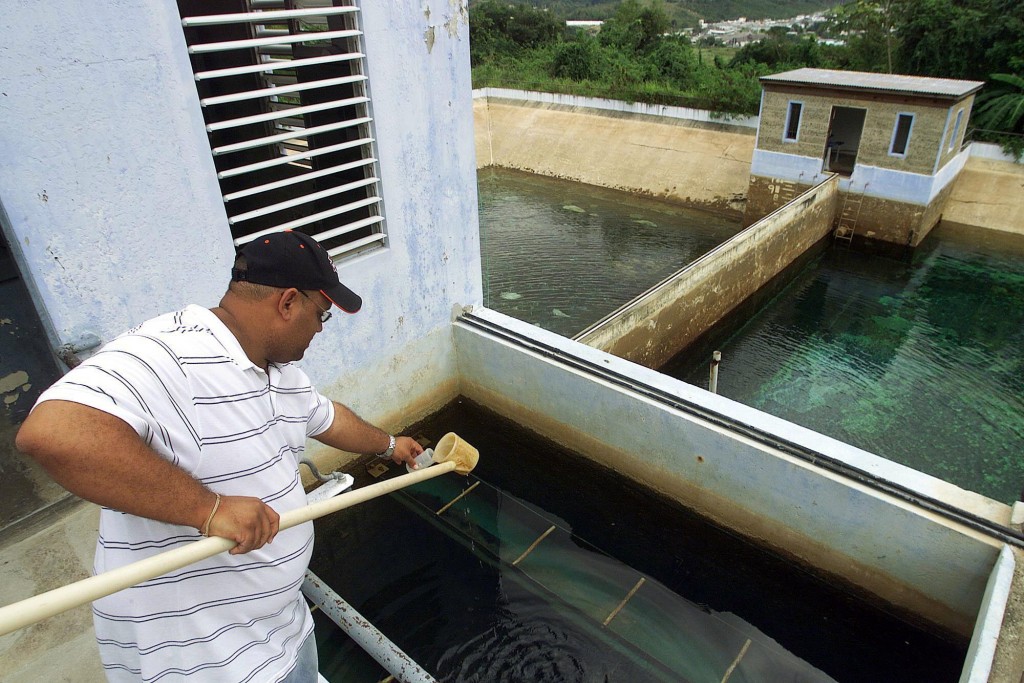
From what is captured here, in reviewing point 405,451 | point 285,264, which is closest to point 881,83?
point 405,451

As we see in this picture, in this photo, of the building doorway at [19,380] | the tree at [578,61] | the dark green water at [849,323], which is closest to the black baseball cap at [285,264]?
the building doorway at [19,380]

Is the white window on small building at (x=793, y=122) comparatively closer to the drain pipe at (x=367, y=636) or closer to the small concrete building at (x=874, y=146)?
the small concrete building at (x=874, y=146)

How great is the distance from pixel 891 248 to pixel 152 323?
1465 cm

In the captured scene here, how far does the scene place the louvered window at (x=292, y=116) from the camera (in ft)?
12.3

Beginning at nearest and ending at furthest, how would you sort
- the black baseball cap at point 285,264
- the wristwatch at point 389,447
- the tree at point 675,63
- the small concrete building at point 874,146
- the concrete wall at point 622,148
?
the black baseball cap at point 285,264, the wristwatch at point 389,447, the small concrete building at point 874,146, the concrete wall at point 622,148, the tree at point 675,63

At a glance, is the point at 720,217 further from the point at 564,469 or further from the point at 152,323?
the point at 152,323

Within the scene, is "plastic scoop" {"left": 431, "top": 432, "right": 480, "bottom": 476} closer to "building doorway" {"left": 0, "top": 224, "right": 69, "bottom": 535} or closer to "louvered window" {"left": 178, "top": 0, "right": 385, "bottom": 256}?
"louvered window" {"left": 178, "top": 0, "right": 385, "bottom": 256}

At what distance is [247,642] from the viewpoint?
1.78m

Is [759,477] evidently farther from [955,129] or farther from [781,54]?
[781,54]

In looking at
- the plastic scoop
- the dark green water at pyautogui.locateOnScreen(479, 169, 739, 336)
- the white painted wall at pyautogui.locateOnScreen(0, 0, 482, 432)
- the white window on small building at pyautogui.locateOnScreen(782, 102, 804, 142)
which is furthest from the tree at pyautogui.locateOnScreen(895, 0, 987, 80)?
the plastic scoop

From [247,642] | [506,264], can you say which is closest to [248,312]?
[247,642]

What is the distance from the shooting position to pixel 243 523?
151 centimetres

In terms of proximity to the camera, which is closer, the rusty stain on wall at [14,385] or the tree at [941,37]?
the rusty stain on wall at [14,385]

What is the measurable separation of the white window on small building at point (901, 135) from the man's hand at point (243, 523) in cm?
1390
